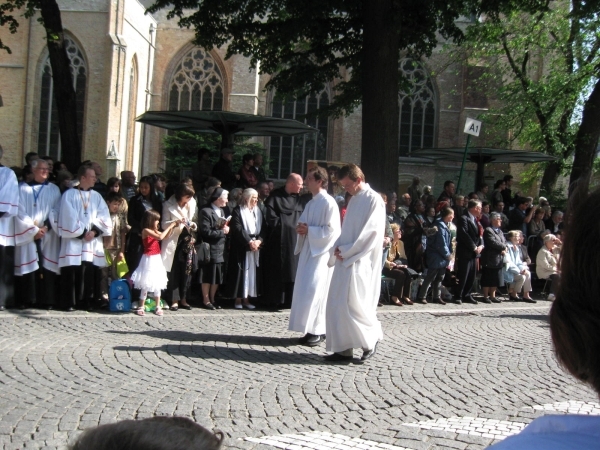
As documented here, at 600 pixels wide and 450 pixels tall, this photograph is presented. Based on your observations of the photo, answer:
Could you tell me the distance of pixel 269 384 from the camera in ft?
23.4

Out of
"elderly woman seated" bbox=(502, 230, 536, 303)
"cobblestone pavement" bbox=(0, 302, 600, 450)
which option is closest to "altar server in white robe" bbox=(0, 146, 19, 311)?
"cobblestone pavement" bbox=(0, 302, 600, 450)

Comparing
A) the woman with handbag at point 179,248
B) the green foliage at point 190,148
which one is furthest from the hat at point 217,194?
the green foliage at point 190,148

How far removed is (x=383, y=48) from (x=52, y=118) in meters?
22.9

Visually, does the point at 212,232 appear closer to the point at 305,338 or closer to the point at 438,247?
the point at 305,338

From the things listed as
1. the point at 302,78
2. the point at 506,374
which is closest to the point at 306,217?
the point at 506,374

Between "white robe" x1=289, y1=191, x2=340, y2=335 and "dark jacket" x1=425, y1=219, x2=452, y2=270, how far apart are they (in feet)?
18.1

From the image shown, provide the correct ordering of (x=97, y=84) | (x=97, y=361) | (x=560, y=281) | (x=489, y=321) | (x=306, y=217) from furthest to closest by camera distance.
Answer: (x=97, y=84) → (x=489, y=321) → (x=306, y=217) → (x=97, y=361) → (x=560, y=281)

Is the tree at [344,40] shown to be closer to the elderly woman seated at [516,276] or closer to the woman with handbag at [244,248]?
→ the elderly woman seated at [516,276]

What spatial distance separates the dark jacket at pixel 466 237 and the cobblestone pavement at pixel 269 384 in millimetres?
4210

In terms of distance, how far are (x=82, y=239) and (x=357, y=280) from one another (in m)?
4.99

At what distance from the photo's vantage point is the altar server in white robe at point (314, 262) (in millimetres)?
9445

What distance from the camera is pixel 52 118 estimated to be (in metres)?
35.1

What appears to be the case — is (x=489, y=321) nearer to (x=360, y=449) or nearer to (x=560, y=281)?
(x=360, y=449)

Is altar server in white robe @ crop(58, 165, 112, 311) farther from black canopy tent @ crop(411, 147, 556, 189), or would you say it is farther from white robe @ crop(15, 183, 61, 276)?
black canopy tent @ crop(411, 147, 556, 189)
